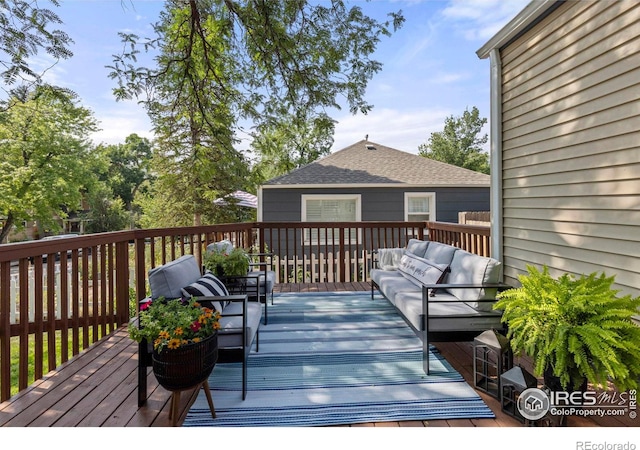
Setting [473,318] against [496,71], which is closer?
[473,318]

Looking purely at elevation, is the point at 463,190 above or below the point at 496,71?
below

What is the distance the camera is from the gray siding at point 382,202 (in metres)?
8.19

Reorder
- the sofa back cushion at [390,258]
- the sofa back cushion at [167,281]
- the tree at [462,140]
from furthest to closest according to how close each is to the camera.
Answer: the tree at [462,140], the sofa back cushion at [390,258], the sofa back cushion at [167,281]

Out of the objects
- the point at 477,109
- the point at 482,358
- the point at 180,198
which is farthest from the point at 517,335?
Answer: the point at 477,109

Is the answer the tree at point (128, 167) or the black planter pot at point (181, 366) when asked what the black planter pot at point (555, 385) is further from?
the tree at point (128, 167)

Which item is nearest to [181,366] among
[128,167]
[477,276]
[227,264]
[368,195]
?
[227,264]

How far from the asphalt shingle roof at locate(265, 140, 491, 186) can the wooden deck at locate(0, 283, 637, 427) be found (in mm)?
5944

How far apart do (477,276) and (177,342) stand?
233 cm

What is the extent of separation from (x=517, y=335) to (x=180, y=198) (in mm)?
10503

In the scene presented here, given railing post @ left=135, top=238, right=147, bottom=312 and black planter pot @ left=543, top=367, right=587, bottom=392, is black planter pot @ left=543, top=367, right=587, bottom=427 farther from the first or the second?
railing post @ left=135, top=238, right=147, bottom=312

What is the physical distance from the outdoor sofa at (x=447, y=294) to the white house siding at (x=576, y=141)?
57cm

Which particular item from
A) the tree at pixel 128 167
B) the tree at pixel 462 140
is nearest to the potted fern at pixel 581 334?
the tree at pixel 462 140

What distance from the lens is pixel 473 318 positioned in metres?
2.56
